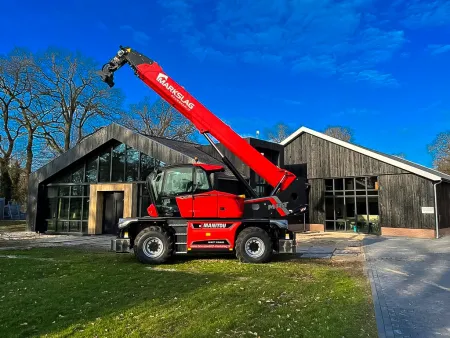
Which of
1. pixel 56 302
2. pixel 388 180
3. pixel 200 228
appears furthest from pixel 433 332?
pixel 388 180

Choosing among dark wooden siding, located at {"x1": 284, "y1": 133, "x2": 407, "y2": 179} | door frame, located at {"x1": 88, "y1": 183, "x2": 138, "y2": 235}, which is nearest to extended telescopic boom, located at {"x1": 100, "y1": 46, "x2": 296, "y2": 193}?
door frame, located at {"x1": 88, "y1": 183, "x2": 138, "y2": 235}

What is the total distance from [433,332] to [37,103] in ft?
129

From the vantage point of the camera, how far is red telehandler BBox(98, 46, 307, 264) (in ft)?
36.2

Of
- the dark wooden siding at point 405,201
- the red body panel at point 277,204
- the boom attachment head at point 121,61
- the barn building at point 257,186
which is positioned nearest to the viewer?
the red body panel at point 277,204

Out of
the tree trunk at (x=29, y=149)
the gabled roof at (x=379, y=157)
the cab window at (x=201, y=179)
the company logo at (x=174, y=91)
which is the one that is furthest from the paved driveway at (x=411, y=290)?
the tree trunk at (x=29, y=149)

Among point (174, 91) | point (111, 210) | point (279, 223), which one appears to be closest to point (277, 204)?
point (279, 223)

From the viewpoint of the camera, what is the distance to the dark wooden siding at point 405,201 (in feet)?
63.8

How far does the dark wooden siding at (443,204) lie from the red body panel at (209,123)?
1198 cm

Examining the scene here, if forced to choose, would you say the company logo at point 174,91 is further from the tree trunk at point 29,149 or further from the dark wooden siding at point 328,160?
the tree trunk at point 29,149

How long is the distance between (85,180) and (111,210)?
2300 mm

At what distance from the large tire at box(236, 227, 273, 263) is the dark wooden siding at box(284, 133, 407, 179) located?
12.6 metres

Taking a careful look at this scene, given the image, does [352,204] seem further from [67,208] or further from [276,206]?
[67,208]

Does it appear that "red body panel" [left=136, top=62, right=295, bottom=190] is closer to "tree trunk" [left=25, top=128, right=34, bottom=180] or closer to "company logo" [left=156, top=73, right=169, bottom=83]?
"company logo" [left=156, top=73, right=169, bottom=83]

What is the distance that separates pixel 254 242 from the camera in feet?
36.2
